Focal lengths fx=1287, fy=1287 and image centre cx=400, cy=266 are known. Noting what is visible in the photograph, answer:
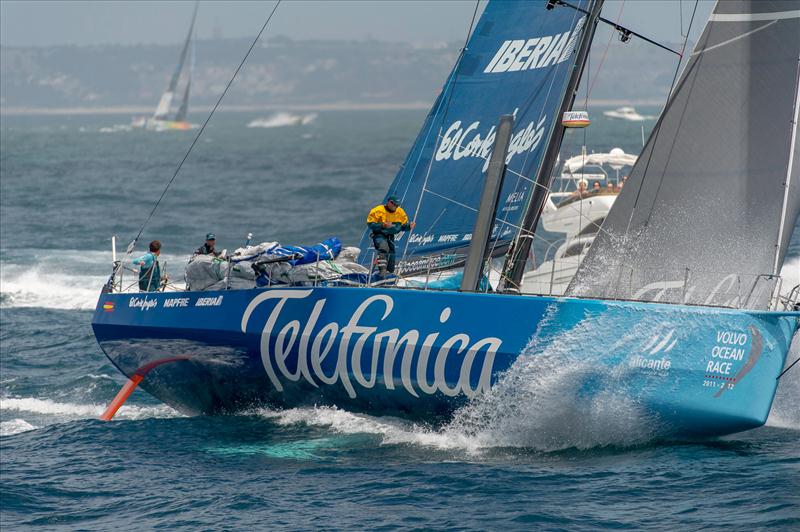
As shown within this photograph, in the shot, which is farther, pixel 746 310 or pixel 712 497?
pixel 746 310

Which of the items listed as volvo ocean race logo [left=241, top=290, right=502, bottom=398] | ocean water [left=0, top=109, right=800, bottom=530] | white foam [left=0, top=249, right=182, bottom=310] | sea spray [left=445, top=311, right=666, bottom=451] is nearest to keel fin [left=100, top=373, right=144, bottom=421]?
ocean water [left=0, top=109, right=800, bottom=530]

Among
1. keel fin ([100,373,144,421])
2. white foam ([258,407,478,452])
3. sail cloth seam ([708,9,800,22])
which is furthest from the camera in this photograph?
keel fin ([100,373,144,421])

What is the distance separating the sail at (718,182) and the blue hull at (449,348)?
875mm

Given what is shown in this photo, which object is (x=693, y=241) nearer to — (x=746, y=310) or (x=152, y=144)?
(x=746, y=310)

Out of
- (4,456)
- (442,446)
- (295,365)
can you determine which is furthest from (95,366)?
(442,446)

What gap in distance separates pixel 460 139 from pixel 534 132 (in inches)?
42.3

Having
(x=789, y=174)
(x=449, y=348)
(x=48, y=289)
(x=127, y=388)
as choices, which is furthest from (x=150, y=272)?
(x=48, y=289)

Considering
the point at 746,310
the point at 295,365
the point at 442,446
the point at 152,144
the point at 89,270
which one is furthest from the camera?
the point at 152,144

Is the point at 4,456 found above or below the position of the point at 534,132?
below

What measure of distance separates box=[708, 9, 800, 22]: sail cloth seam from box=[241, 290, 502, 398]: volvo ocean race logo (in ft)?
14.8

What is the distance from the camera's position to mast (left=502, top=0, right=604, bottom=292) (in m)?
15.8

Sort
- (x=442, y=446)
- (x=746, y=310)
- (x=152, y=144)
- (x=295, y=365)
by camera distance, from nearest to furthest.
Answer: (x=746, y=310) → (x=442, y=446) → (x=295, y=365) → (x=152, y=144)

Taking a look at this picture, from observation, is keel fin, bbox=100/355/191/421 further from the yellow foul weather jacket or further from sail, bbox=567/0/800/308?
sail, bbox=567/0/800/308

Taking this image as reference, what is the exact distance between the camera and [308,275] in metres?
15.1
